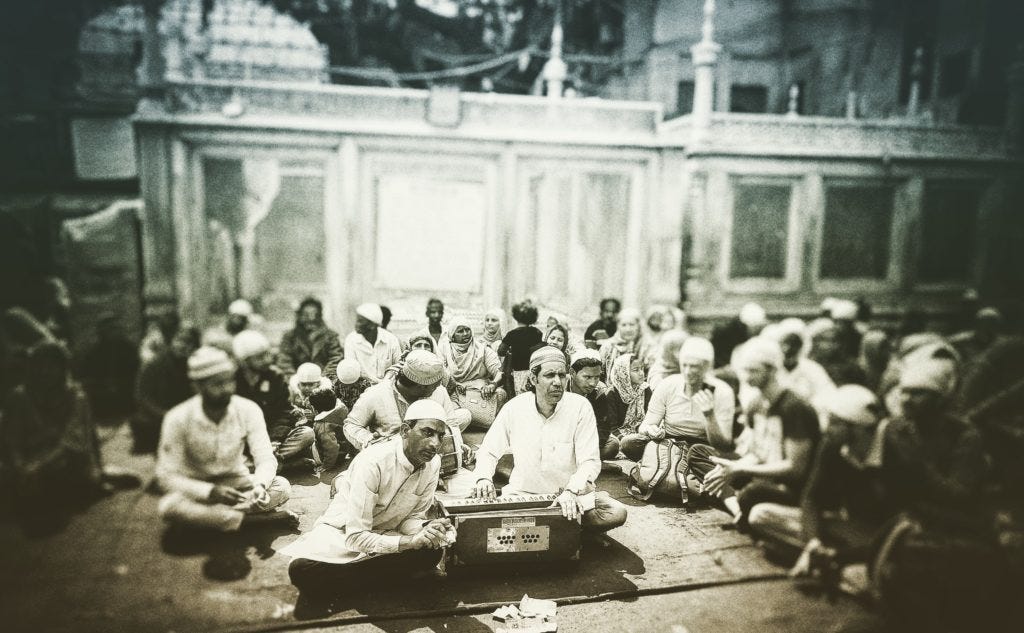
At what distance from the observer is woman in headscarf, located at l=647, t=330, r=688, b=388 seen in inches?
137

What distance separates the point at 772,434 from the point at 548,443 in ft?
4.21

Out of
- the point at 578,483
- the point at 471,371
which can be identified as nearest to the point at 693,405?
the point at 578,483

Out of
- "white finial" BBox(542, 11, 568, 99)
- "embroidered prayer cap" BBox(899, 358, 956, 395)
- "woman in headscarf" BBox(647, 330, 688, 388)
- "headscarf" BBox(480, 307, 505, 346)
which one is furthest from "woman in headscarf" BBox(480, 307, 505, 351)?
"embroidered prayer cap" BBox(899, 358, 956, 395)

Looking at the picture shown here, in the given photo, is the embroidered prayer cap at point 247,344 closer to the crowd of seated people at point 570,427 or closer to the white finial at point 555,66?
the crowd of seated people at point 570,427

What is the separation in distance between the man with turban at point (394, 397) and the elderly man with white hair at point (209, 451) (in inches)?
26.8

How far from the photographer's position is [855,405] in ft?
8.54

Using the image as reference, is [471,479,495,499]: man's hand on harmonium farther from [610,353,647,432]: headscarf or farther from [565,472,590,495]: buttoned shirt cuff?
[610,353,647,432]: headscarf

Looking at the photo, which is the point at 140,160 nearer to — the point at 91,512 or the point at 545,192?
the point at 91,512

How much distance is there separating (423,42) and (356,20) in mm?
1074

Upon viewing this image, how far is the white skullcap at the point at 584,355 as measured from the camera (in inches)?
149

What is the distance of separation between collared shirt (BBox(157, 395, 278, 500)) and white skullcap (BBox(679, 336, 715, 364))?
238 cm

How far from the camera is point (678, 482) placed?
12.1 ft

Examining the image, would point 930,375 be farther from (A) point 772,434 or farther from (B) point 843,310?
(A) point 772,434

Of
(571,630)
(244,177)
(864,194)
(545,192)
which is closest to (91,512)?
(244,177)
